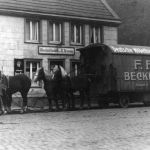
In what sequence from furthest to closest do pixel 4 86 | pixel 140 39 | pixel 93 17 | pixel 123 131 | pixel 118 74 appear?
pixel 140 39
pixel 93 17
pixel 118 74
pixel 4 86
pixel 123 131

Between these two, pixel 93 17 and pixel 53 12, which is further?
pixel 93 17

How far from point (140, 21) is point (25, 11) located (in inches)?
688

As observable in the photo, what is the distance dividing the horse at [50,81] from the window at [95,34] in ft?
23.5

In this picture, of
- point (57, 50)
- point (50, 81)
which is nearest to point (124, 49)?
point (50, 81)

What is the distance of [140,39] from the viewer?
126 ft

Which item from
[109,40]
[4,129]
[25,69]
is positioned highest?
[109,40]

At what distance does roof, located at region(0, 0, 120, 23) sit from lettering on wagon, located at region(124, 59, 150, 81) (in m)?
5.34

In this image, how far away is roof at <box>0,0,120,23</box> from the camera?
24.1 m

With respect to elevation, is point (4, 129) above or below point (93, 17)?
below

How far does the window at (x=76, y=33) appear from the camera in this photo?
87.8ft

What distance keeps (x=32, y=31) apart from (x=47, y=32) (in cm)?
91

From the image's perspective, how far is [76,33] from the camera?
2692cm

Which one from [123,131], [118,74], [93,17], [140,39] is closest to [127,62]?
[118,74]

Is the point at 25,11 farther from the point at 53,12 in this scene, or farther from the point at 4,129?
the point at 4,129
